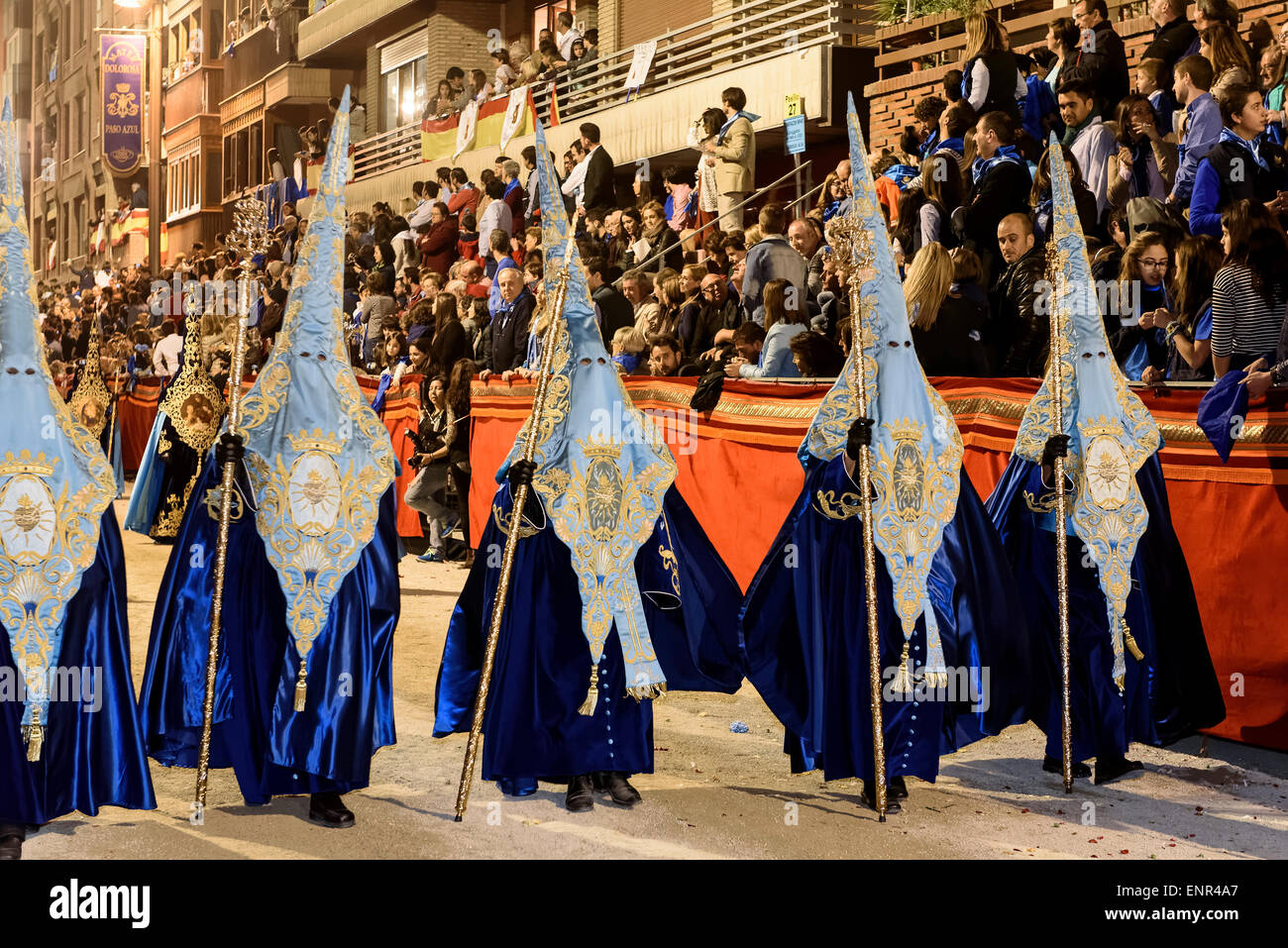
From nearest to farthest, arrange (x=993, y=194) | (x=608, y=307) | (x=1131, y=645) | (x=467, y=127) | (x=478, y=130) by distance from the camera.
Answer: (x=1131, y=645) → (x=993, y=194) → (x=608, y=307) → (x=478, y=130) → (x=467, y=127)

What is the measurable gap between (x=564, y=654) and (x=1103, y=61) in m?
6.70

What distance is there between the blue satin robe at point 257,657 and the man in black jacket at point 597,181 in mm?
11502

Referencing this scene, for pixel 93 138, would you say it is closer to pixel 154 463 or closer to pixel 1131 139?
pixel 154 463

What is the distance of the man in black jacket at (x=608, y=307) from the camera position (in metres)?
12.6

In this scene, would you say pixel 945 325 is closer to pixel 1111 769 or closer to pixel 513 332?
pixel 1111 769

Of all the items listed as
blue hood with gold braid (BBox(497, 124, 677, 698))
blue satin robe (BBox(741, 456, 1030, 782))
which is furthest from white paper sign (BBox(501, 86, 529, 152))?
blue satin robe (BBox(741, 456, 1030, 782))

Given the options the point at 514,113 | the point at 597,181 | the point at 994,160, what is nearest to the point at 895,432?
the point at 994,160

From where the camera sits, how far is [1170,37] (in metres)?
10.4

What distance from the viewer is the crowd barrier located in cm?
677

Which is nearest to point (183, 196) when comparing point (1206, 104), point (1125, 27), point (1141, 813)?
point (1125, 27)

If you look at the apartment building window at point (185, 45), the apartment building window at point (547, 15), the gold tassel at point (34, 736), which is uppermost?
the apartment building window at point (185, 45)

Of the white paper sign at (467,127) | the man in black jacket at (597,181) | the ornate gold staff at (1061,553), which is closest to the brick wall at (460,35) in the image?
the white paper sign at (467,127)

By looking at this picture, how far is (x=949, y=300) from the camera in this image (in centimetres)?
801

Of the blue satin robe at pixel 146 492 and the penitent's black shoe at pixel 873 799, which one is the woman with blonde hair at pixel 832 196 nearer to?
the blue satin robe at pixel 146 492
